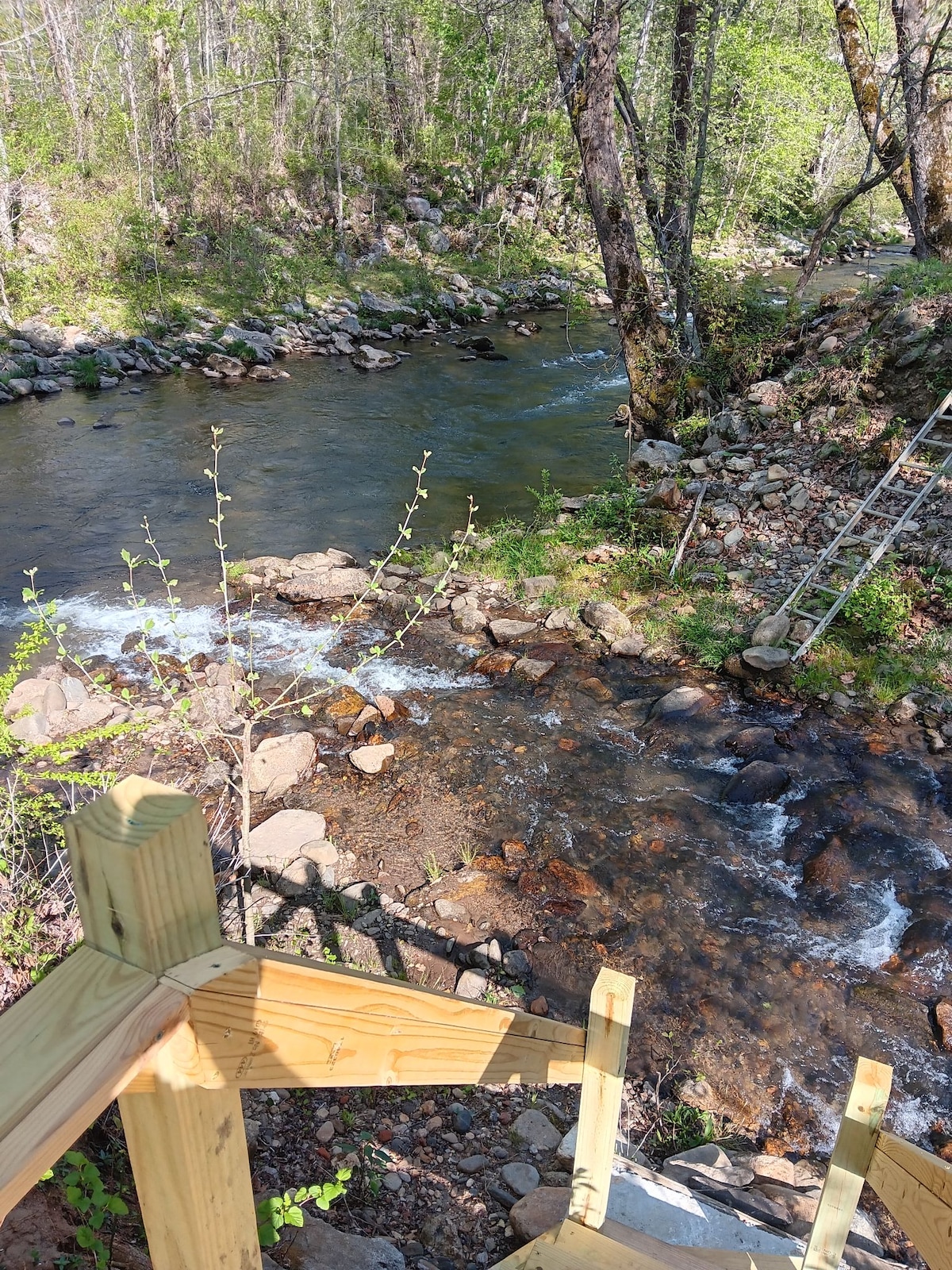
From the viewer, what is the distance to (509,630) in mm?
7465

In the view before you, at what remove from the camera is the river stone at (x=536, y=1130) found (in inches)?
123

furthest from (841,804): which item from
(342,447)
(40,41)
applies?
(40,41)

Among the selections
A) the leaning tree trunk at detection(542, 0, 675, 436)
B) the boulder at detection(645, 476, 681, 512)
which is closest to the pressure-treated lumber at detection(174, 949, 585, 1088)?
the boulder at detection(645, 476, 681, 512)

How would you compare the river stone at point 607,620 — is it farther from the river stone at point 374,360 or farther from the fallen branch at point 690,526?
the river stone at point 374,360

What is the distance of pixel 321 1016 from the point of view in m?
1.07

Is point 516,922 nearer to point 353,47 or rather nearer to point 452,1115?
point 452,1115

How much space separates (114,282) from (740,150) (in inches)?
517

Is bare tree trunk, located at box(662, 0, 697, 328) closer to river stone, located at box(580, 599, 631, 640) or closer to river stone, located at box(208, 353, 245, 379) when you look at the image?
river stone, located at box(580, 599, 631, 640)

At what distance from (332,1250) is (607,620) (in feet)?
18.7

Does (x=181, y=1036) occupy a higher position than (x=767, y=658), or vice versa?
(x=181, y=1036)

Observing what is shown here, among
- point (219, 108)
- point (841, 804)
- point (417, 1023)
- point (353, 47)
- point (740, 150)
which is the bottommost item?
point (841, 804)

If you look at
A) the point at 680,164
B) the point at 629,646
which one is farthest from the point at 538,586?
the point at 680,164

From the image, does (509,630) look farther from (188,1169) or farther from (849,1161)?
(188,1169)

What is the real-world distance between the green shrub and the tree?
5.74m
